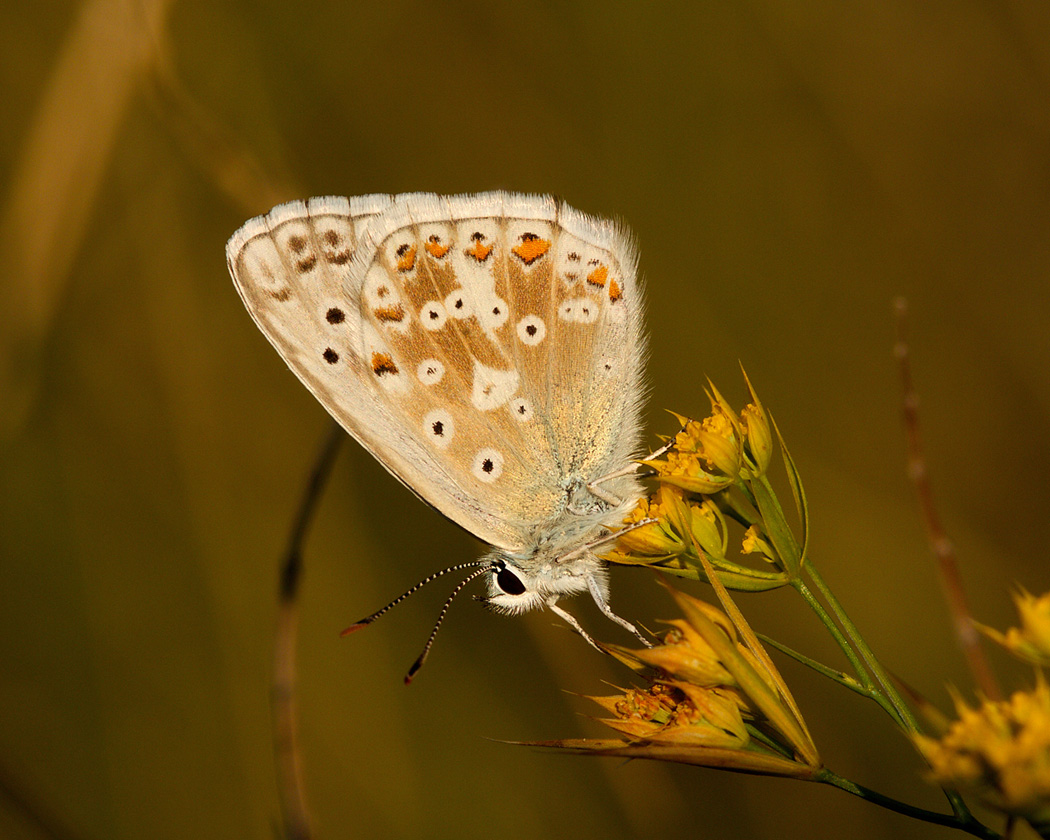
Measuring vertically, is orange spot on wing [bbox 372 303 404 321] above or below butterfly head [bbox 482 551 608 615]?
above

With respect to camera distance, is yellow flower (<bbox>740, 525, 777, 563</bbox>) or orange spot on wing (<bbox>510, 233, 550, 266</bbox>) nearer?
yellow flower (<bbox>740, 525, 777, 563</bbox>)

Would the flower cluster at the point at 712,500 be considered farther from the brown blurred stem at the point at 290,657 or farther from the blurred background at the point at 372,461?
the blurred background at the point at 372,461

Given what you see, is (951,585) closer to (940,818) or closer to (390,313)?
(940,818)

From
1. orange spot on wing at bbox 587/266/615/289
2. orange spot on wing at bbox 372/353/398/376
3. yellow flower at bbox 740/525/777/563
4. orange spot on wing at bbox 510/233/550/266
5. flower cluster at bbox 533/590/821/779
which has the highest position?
orange spot on wing at bbox 510/233/550/266

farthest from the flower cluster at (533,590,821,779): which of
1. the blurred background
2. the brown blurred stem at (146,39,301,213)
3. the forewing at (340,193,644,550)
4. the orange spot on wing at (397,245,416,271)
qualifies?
the brown blurred stem at (146,39,301,213)

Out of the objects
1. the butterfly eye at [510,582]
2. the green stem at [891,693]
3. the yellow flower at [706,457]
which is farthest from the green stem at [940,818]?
the butterfly eye at [510,582]

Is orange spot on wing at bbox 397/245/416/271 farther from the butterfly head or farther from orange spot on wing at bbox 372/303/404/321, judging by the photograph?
the butterfly head

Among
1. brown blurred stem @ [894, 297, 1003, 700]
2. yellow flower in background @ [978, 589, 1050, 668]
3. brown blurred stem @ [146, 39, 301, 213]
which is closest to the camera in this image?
brown blurred stem @ [894, 297, 1003, 700]

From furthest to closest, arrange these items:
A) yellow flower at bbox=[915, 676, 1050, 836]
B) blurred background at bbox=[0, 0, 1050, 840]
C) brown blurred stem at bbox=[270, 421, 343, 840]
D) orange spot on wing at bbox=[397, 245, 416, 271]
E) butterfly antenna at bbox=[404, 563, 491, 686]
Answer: blurred background at bbox=[0, 0, 1050, 840], orange spot on wing at bbox=[397, 245, 416, 271], butterfly antenna at bbox=[404, 563, 491, 686], brown blurred stem at bbox=[270, 421, 343, 840], yellow flower at bbox=[915, 676, 1050, 836]
